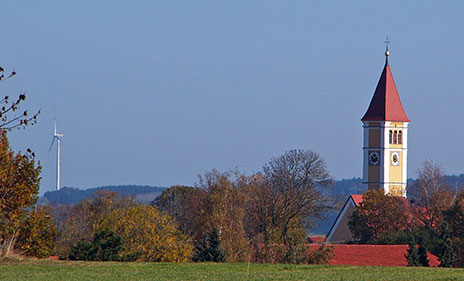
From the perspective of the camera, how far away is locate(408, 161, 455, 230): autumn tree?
253 feet

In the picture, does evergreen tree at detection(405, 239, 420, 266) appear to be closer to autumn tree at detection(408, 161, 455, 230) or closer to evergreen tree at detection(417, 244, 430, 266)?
evergreen tree at detection(417, 244, 430, 266)

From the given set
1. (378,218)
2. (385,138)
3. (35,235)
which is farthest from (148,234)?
(385,138)

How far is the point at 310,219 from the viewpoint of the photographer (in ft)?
245

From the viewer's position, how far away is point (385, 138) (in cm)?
11031

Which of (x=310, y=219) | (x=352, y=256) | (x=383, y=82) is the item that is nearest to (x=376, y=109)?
(x=383, y=82)

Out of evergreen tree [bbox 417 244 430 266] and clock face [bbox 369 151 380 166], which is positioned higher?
clock face [bbox 369 151 380 166]

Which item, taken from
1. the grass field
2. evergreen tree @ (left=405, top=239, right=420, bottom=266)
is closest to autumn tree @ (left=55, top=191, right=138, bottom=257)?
evergreen tree @ (left=405, top=239, right=420, bottom=266)

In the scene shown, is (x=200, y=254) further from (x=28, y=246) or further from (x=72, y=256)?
(x=28, y=246)

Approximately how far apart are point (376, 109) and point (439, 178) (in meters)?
23.7

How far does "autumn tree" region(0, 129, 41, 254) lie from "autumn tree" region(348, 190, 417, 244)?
46.6m

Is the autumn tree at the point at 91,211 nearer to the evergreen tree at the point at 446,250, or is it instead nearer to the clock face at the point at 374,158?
the evergreen tree at the point at 446,250

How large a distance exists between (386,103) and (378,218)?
35.7 m

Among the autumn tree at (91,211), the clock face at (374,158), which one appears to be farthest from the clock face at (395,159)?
the autumn tree at (91,211)

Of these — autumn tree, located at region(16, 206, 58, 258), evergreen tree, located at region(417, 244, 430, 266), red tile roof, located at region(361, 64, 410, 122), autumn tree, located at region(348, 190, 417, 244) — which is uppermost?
red tile roof, located at region(361, 64, 410, 122)
